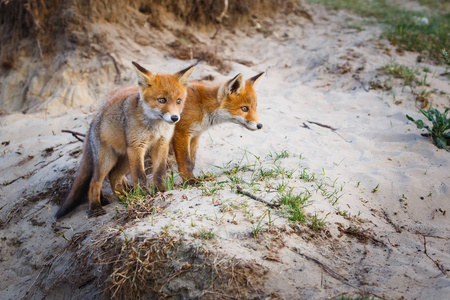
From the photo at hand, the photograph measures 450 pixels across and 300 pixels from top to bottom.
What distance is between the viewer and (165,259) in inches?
124

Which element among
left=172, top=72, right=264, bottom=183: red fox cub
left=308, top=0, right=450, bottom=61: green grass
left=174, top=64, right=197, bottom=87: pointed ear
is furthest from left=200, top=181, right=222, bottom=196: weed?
left=308, top=0, right=450, bottom=61: green grass

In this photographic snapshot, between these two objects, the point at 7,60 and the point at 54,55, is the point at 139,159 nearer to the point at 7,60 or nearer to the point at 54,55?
the point at 54,55

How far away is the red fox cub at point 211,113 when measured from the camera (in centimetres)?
486

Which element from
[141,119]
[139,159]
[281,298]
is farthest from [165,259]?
[141,119]

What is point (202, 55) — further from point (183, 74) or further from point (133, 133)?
point (133, 133)

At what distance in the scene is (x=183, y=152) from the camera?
487cm

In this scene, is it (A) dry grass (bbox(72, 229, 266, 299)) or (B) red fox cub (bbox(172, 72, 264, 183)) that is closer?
(A) dry grass (bbox(72, 229, 266, 299))

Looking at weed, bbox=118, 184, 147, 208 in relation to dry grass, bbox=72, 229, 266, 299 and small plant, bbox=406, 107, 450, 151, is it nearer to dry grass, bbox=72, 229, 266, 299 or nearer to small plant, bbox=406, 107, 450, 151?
dry grass, bbox=72, 229, 266, 299

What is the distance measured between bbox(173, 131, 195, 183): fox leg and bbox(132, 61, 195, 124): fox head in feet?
1.71

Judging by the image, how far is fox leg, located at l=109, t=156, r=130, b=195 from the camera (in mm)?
5129

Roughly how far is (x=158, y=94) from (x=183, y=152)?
91cm

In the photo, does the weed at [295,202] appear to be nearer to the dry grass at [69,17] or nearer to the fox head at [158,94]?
the fox head at [158,94]

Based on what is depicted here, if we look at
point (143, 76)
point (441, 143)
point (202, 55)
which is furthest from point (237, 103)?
point (202, 55)

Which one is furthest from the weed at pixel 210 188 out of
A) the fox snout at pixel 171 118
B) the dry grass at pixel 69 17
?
the dry grass at pixel 69 17
